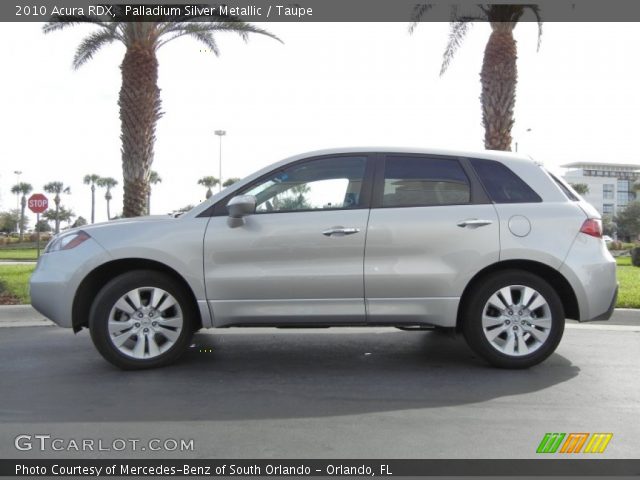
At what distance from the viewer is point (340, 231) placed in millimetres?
4941

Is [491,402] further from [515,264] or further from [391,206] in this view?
[391,206]

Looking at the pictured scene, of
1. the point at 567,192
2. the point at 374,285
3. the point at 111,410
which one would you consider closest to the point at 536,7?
the point at 567,192

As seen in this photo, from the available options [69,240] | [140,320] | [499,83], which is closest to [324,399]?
[140,320]

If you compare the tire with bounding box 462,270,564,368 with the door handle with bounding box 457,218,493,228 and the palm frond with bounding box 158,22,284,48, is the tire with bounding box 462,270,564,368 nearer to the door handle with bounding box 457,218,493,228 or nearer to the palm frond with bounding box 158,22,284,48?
the door handle with bounding box 457,218,493,228

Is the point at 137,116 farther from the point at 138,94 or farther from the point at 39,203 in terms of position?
the point at 39,203

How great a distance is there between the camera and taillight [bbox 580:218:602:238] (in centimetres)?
502

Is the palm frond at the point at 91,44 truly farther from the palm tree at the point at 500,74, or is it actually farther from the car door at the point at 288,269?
the car door at the point at 288,269

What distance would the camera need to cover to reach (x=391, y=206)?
5043mm

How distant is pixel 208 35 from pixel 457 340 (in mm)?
11472

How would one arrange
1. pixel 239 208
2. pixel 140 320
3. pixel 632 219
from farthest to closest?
1. pixel 632 219
2. pixel 140 320
3. pixel 239 208

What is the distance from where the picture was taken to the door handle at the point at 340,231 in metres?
4.94

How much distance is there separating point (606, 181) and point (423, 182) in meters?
138

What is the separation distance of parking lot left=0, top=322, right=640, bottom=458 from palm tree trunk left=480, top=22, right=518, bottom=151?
295 inches

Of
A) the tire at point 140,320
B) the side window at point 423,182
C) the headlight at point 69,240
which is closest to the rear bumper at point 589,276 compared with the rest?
the side window at point 423,182
